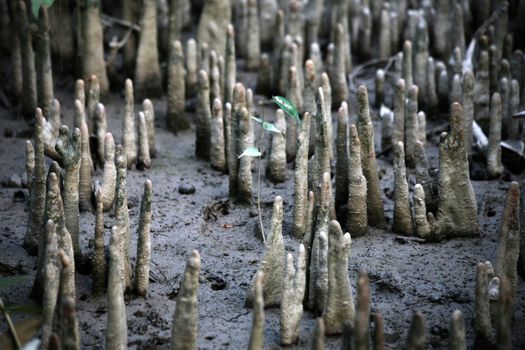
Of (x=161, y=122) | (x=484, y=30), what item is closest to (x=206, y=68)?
(x=161, y=122)

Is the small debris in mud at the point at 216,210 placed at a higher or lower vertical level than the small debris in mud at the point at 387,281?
higher

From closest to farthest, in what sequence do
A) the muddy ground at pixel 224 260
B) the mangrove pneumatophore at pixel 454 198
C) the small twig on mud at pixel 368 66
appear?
the muddy ground at pixel 224 260 < the mangrove pneumatophore at pixel 454 198 < the small twig on mud at pixel 368 66

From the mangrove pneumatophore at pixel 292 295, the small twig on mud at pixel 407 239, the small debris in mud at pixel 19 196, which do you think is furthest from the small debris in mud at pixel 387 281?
the small debris in mud at pixel 19 196

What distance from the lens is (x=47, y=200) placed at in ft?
9.64

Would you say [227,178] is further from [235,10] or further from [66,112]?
[235,10]

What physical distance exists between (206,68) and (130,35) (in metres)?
0.62

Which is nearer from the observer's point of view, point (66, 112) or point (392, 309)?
point (392, 309)

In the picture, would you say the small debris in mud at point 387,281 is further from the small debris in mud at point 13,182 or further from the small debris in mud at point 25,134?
the small debris in mud at point 25,134

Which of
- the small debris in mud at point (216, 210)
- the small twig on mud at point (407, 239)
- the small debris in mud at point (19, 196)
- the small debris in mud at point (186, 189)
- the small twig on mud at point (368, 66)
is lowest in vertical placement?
the small twig on mud at point (407, 239)

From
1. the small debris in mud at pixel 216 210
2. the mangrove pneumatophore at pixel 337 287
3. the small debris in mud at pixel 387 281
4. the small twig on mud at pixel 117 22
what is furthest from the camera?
the small twig on mud at pixel 117 22

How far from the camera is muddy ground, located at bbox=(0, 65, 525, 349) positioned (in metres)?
2.91

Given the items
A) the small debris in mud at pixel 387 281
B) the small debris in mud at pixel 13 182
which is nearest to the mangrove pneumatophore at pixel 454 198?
the small debris in mud at pixel 387 281

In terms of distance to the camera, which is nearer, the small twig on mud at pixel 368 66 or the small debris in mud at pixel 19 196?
the small debris in mud at pixel 19 196

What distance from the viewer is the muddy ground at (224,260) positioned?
2910 millimetres
